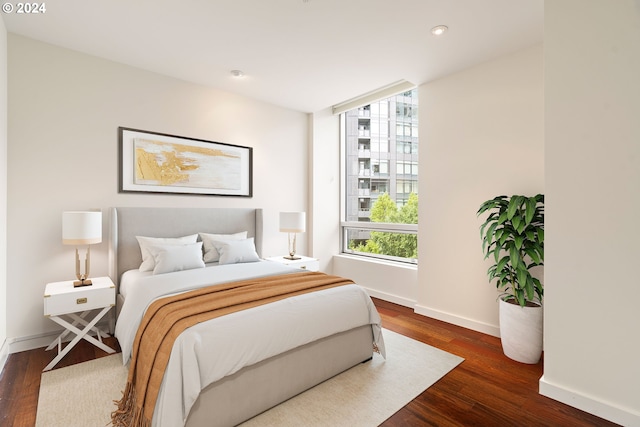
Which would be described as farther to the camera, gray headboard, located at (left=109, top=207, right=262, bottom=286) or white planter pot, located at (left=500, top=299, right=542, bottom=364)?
gray headboard, located at (left=109, top=207, right=262, bottom=286)

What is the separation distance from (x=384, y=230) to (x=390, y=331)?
1.64 meters

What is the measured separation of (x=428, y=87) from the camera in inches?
143

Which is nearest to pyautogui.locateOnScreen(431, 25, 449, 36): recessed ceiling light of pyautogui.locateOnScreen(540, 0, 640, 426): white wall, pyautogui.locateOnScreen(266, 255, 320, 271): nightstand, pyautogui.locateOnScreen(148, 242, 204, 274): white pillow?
pyautogui.locateOnScreen(540, 0, 640, 426): white wall

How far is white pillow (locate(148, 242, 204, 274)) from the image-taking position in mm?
2879

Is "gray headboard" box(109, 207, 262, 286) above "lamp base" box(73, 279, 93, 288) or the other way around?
above

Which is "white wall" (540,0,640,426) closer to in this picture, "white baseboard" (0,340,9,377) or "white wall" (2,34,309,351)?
"white wall" (2,34,309,351)

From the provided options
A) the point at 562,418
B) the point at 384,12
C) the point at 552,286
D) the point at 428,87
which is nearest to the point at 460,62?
the point at 428,87

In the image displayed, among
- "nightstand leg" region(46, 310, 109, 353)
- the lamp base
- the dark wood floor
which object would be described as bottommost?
the dark wood floor

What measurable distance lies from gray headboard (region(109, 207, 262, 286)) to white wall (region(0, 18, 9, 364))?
740mm

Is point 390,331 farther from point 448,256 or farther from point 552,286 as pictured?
point 552,286

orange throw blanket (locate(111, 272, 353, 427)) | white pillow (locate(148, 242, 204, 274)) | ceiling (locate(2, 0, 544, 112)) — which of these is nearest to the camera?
orange throw blanket (locate(111, 272, 353, 427))

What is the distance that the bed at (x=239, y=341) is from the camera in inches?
63.2

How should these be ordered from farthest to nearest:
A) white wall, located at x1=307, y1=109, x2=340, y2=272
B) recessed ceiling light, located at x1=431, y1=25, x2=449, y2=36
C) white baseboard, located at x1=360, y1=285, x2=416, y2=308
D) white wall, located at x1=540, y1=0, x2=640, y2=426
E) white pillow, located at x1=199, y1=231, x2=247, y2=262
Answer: white wall, located at x1=307, y1=109, x2=340, y2=272 → white baseboard, located at x1=360, y1=285, x2=416, y2=308 → white pillow, located at x1=199, y1=231, x2=247, y2=262 → recessed ceiling light, located at x1=431, y1=25, x2=449, y2=36 → white wall, located at x1=540, y1=0, x2=640, y2=426

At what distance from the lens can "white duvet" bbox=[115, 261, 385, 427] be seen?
156cm
